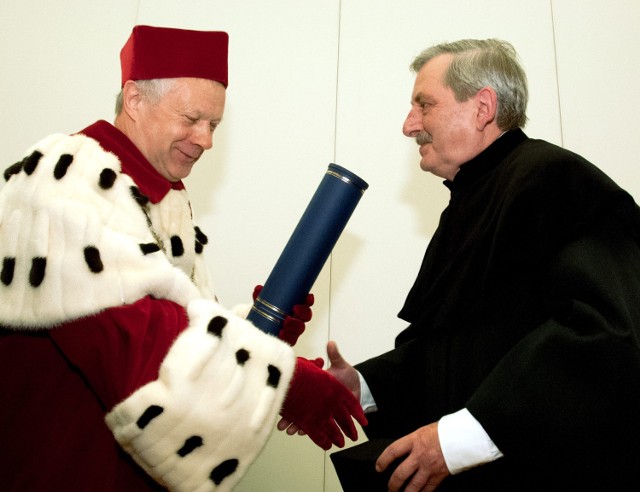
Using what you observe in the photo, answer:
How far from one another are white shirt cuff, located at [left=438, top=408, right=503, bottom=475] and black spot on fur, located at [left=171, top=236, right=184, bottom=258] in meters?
0.83

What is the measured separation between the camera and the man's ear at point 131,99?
191 cm

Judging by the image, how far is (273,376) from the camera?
153 centimetres

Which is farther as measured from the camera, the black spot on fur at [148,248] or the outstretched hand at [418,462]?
the outstretched hand at [418,462]

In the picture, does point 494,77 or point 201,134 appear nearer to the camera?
point 201,134

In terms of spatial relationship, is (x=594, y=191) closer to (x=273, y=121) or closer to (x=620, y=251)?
(x=620, y=251)

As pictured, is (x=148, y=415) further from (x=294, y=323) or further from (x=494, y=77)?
(x=494, y=77)

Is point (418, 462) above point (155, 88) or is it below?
below

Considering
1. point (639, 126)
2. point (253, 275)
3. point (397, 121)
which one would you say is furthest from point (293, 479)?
point (639, 126)

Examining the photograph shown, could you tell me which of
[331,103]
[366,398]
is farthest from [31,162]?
[331,103]

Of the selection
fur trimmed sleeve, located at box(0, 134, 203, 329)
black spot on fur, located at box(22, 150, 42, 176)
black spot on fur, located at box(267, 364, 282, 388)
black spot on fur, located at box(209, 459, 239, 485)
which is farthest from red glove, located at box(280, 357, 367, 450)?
black spot on fur, located at box(22, 150, 42, 176)

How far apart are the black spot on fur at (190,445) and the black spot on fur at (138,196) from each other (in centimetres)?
58

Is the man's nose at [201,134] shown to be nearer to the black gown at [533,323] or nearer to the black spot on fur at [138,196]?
the black spot on fur at [138,196]

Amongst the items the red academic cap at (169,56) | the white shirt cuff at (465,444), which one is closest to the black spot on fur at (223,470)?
the white shirt cuff at (465,444)

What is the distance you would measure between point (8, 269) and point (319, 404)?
816mm
